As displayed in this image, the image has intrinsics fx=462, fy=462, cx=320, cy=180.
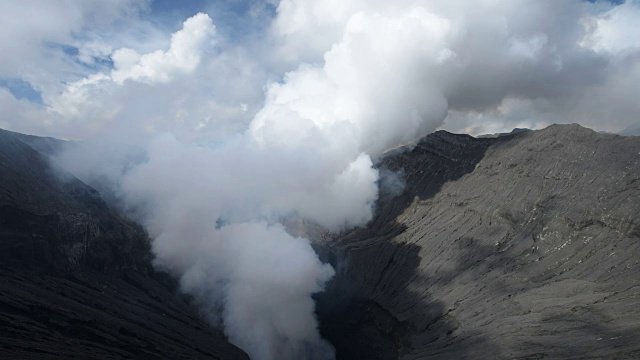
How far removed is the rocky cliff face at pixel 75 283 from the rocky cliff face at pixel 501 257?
83.3 ft

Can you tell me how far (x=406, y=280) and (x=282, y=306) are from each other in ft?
80.5

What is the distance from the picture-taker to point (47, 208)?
68688 millimetres

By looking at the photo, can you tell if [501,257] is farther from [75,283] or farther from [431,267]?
[75,283]

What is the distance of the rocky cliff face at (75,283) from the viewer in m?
43.4

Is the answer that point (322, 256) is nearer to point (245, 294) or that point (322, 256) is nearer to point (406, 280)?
point (245, 294)

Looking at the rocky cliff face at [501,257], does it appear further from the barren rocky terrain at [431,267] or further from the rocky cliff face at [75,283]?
the rocky cliff face at [75,283]

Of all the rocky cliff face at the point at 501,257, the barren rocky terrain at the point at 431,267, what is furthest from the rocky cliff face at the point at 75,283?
the rocky cliff face at the point at 501,257

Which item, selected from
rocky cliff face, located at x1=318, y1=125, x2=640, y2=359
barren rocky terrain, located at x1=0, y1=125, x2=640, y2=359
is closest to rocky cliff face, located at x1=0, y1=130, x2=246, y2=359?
barren rocky terrain, located at x1=0, y1=125, x2=640, y2=359

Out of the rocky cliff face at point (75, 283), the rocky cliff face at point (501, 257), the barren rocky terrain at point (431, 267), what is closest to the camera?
the rocky cliff face at point (75, 283)

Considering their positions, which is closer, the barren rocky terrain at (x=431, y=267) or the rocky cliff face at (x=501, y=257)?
the barren rocky terrain at (x=431, y=267)

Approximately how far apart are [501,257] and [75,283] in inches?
2322

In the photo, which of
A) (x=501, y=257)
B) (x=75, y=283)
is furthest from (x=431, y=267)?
(x=75, y=283)

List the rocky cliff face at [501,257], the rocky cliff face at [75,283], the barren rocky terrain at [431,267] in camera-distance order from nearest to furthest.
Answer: the rocky cliff face at [75,283] → the barren rocky terrain at [431,267] → the rocky cliff face at [501,257]

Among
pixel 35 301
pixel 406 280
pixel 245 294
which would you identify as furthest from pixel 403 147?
pixel 35 301
